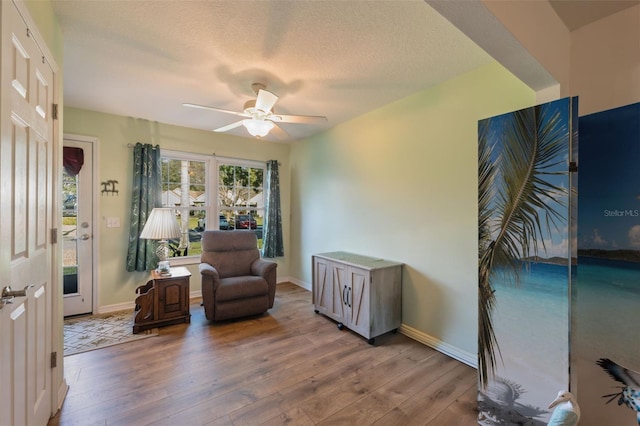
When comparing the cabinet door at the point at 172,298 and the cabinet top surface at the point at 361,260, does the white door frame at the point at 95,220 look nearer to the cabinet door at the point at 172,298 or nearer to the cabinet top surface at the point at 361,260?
the cabinet door at the point at 172,298

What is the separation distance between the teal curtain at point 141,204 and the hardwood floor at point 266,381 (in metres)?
1.15

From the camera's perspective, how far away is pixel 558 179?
1.47 m

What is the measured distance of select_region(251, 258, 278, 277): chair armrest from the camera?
3413 mm

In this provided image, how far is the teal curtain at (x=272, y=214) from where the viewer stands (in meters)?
4.66

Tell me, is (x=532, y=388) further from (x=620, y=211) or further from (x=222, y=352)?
(x=222, y=352)

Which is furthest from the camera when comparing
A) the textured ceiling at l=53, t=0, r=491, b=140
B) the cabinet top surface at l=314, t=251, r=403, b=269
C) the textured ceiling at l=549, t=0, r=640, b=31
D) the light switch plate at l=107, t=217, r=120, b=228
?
the light switch plate at l=107, t=217, r=120, b=228

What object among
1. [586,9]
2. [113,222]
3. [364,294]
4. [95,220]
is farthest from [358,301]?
[95,220]

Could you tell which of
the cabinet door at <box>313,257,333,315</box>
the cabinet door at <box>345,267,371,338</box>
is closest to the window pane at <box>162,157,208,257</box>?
the cabinet door at <box>313,257,333,315</box>

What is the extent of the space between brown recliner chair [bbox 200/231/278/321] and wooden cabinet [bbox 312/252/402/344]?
77 cm

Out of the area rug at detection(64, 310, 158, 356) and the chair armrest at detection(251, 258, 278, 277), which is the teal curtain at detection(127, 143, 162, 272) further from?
the chair armrest at detection(251, 258, 278, 277)

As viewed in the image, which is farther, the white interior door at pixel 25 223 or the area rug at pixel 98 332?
the area rug at pixel 98 332

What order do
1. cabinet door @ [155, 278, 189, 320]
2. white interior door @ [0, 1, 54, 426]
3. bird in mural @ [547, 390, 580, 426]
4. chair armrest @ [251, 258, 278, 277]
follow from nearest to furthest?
bird in mural @ [547, 390, 580, 426]
white interior door @ [0, 1, 54, 426]
cabinet door @ [155, 278, 189, 320]
chair armrest @ [251, 258, 278, 277]

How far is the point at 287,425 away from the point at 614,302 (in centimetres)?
206

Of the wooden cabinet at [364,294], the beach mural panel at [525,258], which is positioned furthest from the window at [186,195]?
the beach mural panel at [525,258]
